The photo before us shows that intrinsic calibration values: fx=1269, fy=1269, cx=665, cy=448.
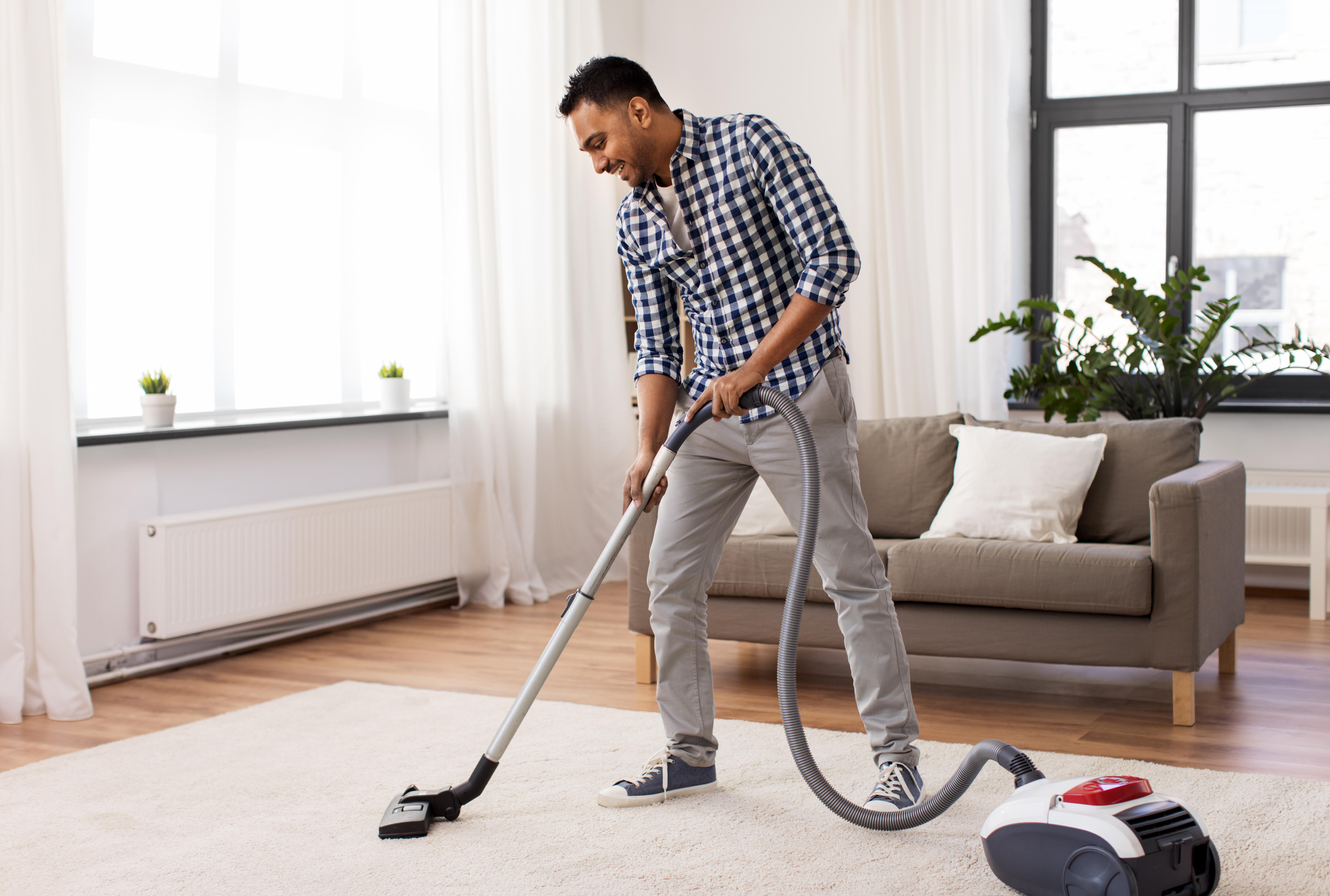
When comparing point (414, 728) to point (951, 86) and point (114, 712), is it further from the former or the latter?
point (951, 86)

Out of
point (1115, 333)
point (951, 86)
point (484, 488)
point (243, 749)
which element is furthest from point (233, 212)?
point (1115, 333)

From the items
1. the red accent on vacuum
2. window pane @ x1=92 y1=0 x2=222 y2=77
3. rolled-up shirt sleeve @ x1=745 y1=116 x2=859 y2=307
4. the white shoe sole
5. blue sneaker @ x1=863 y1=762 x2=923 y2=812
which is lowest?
the white shoe sole

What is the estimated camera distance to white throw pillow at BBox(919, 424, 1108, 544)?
3221mm

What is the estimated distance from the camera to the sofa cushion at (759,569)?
320 centimetres

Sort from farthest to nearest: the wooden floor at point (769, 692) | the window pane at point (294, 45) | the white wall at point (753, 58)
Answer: the white wall at point (753, 58) → the window pane at point (294, 45) → the wooden floor at point (769, 692)

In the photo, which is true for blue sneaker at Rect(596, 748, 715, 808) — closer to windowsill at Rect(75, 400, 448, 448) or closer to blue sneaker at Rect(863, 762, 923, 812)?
blue sneaker at Rect(863, 762, 923, 812)

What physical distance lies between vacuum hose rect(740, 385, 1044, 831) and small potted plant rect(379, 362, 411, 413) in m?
2.76

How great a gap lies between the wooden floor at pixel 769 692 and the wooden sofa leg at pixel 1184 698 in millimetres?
36

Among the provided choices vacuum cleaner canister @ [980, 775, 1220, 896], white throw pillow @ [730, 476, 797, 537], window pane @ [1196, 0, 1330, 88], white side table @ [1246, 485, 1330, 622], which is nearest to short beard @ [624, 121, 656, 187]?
vacuum cleaner canister @ [980, 775, 1220, 896]

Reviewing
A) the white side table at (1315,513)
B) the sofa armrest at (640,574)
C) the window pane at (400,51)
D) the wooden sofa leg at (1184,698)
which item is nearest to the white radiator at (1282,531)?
the white side table at (1315,513)

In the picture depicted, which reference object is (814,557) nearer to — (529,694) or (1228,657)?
(529,694)

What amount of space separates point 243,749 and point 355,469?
1792mm

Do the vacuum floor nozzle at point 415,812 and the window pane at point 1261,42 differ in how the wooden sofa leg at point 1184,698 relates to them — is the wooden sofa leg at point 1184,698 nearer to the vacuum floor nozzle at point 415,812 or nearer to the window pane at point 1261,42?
the vacuum floor nozzle at point 415,812

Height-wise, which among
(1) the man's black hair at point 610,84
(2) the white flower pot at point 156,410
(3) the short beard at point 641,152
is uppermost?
(1) the man's black hair at point 610,84
